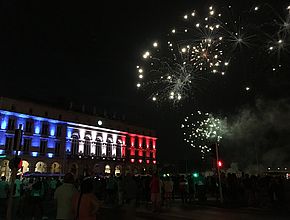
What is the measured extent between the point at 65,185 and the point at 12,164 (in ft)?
15.5

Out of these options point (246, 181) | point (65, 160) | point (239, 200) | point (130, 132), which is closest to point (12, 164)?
point (246, 181)

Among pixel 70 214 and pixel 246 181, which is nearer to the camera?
pixel 70 214

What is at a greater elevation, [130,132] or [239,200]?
[130,132]

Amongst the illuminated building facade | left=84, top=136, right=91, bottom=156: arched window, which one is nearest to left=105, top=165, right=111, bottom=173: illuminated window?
the illuminated building facade

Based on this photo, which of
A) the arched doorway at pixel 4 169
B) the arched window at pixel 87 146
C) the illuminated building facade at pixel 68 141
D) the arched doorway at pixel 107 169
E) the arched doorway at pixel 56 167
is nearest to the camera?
the arched doorway at pixel 4 169

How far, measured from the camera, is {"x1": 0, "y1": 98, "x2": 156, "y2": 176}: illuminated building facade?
50.5m

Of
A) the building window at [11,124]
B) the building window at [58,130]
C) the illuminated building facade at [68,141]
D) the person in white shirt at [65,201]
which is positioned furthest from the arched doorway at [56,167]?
the person in white shirt at [65,201]

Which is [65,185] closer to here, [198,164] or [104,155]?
[104,155]

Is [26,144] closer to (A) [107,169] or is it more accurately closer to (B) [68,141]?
(B) [68,141]

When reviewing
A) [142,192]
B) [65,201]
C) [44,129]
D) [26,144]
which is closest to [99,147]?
[44,129]

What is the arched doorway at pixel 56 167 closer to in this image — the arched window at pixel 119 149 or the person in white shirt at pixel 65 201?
the arched window at pixel 119 149

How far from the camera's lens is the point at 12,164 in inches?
419

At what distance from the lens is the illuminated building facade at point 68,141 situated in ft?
166

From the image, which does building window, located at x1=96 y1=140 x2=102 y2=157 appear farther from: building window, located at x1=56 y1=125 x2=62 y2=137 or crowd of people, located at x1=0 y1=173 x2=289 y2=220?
crowd of people, located at x1=0 y1=173 x2=289 y2=220
